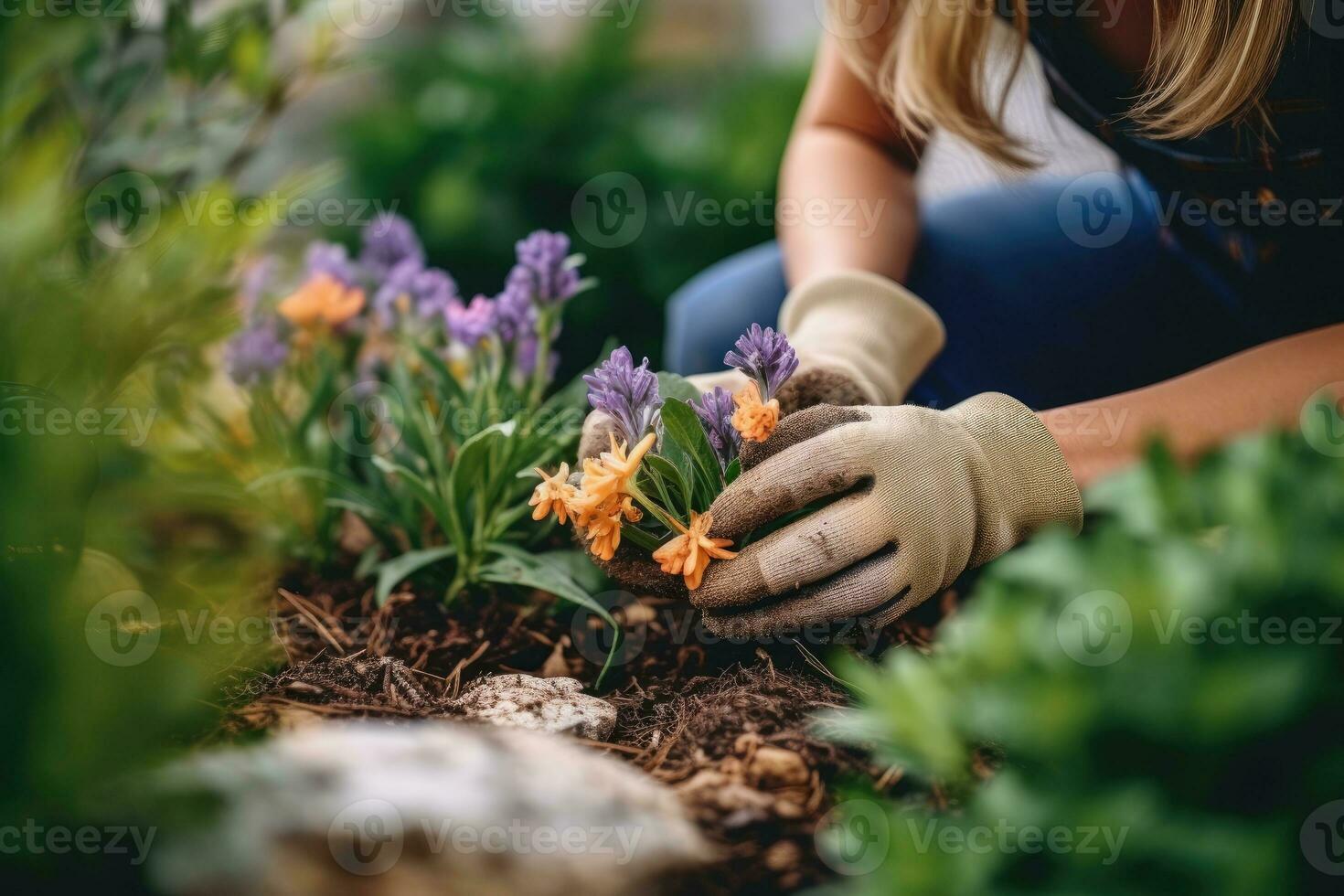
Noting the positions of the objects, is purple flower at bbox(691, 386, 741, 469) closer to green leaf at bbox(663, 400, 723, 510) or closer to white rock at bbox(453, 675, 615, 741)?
green leaf at bbox(663, 400, 723, 510)

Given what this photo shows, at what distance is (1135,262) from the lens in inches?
69.6

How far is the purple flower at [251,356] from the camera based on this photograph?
5.13 feet

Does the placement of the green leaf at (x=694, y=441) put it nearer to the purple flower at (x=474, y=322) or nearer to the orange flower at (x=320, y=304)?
the purple flower at (x=474, y=322)

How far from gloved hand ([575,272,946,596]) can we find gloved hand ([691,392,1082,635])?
0.12 meters

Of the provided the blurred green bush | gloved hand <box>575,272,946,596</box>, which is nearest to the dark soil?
gloved hand <box>575,272,946,596</box>

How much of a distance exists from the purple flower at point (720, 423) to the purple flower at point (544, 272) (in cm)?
38

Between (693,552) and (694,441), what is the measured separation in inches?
5.5

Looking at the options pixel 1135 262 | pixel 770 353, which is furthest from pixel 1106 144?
pixel 770 353

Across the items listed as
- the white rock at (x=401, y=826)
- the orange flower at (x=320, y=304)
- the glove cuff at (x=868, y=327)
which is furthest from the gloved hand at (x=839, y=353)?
the orange flower at (x=320, y=304)

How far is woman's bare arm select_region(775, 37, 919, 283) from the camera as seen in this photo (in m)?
1.66

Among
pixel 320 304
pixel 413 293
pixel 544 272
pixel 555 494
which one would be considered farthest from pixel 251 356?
pixel 555 494

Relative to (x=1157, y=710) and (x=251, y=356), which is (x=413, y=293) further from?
(x=1157, y=710)

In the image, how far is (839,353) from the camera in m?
1.38

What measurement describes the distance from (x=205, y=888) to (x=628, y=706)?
1.93 feet
